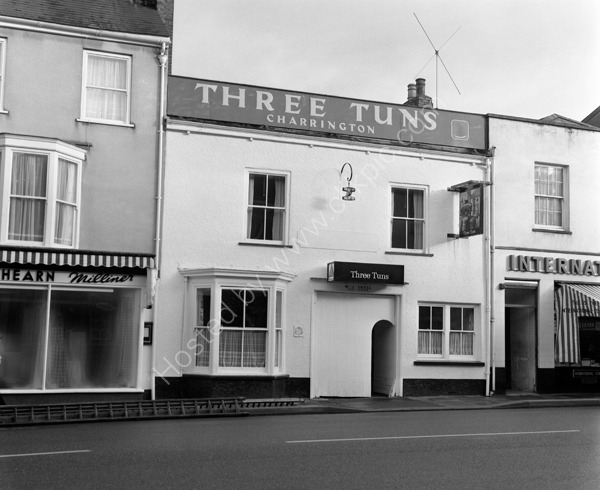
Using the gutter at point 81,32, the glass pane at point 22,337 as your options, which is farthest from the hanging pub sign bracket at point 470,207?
the glass pane at point 22,337

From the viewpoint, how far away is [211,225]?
744 inches

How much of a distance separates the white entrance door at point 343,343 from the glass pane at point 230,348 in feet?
6.56

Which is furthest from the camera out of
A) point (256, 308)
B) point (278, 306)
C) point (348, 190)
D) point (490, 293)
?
point (490, 293)

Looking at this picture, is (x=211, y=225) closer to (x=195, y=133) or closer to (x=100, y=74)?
(x=195, y=133)

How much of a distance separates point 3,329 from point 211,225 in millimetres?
5111

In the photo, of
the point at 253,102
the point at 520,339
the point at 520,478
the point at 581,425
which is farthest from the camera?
the point at 520,339

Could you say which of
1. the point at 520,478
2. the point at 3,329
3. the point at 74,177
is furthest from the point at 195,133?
the point at 520,478

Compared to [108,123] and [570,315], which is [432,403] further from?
[108,123]

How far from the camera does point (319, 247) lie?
1978 centimetres

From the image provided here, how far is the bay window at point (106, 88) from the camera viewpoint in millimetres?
18266

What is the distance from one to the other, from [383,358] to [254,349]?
3.98m

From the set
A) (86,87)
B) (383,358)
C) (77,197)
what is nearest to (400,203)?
(383,358)

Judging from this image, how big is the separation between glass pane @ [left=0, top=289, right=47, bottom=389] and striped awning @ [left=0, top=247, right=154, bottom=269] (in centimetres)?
99

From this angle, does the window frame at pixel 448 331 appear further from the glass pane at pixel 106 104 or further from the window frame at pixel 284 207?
the glass pane at pixel 106 104
